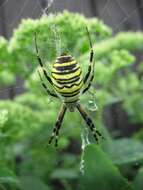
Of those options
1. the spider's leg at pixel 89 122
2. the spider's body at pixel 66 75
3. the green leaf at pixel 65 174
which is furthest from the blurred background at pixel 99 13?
the spider's body at pixel 66 75

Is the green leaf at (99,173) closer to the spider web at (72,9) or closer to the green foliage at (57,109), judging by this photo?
the green foliage at (57,109)

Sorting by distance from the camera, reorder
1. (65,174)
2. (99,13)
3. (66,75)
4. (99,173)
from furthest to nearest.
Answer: (99,13), (65,174), (99,173), (66,75)

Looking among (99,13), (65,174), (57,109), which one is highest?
(99,13)

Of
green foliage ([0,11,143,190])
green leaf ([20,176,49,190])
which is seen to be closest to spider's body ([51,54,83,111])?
green foliage ([0,11,143,190])

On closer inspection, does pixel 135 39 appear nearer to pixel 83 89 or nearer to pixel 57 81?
pixel 83 89

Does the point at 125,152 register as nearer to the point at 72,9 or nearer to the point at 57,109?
the point at 57,109

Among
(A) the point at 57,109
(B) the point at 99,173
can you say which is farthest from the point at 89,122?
(B) the point at 99,173
